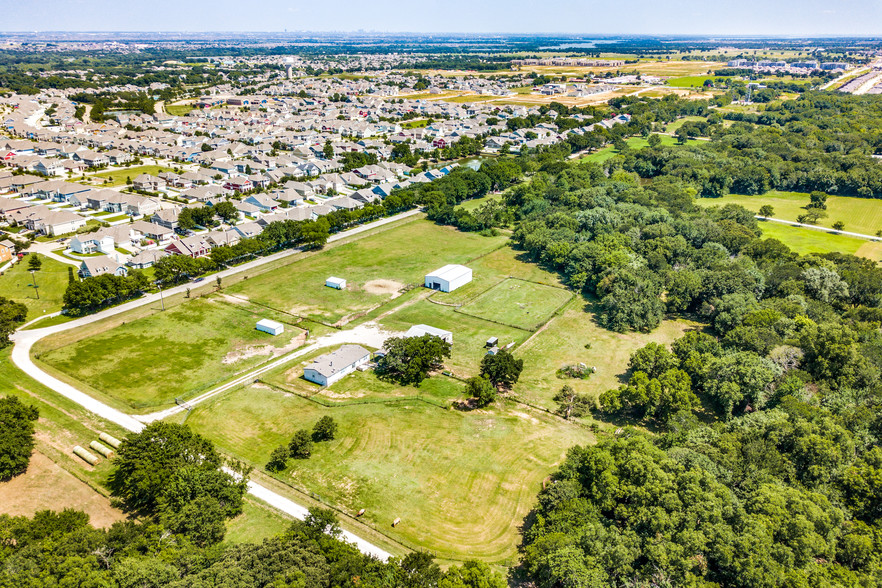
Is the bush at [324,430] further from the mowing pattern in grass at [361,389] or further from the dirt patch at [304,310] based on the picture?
the dirt patch at [304,310]

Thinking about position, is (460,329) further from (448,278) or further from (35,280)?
(35,280)

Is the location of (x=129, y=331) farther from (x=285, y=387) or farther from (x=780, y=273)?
Answer: (x=780, y=273)

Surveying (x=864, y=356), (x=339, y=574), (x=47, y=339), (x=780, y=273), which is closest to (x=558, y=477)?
(x=339, y=574)

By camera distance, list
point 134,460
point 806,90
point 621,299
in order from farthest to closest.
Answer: point 806,90 → point 621,299 → point 134,460

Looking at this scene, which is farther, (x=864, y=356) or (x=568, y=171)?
(x=568, y=171)

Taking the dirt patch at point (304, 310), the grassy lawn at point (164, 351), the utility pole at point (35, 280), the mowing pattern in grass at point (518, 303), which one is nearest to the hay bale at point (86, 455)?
the grassy lawn at point (164, 351)

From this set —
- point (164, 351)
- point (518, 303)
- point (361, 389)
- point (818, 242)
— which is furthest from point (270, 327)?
point (818, 242)

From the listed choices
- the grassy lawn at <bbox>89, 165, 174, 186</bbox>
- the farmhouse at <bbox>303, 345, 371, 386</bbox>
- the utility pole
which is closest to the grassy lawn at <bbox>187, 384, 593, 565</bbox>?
the farmhouse at <bbox>303, 345, 371, 386</bbox>
